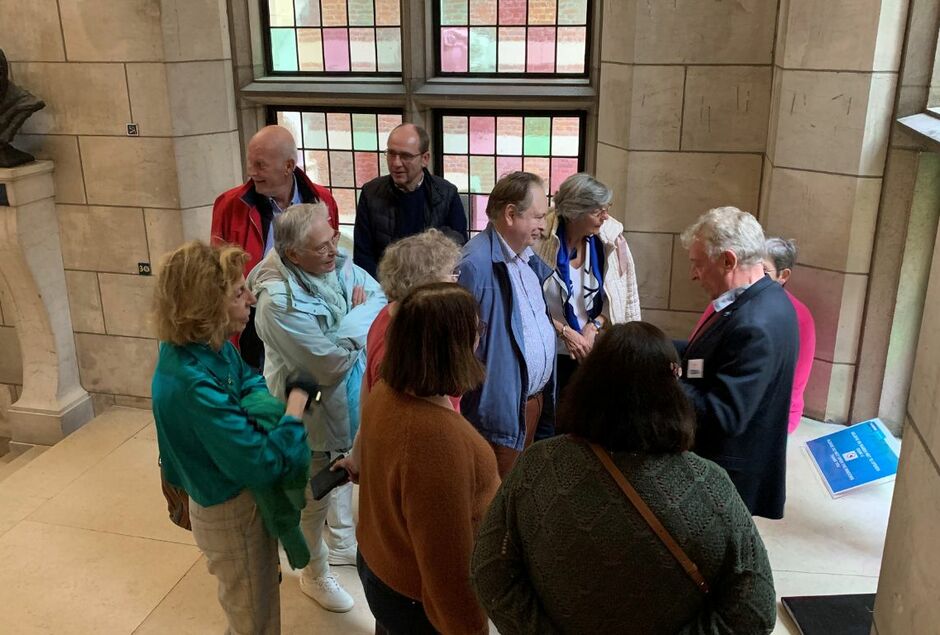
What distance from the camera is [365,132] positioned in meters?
4.60

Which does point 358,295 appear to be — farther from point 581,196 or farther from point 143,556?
point 143,556

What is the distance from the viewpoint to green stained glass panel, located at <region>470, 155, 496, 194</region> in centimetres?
450

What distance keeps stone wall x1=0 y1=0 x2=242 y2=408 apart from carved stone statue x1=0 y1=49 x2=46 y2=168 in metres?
0.16

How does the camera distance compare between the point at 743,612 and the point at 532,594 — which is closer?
the point at 743,612

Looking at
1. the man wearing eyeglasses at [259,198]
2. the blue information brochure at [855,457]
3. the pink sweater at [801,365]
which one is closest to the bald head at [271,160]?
the man wearing eyeglasses at [259,198]

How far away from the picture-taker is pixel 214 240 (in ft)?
10.5

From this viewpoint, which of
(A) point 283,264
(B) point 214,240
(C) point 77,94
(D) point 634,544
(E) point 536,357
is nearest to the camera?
(D) point 634,544

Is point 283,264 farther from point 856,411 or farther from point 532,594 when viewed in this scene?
point 856,411

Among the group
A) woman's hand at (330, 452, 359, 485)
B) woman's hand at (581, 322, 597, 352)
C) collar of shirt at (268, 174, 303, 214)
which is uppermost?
collar of shirt at (268, 174, 303, 214)

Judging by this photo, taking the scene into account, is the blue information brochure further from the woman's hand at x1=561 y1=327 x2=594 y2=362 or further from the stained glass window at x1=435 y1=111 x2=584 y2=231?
the stained glass window at x1=435 y1=111 x2=584 y2=231

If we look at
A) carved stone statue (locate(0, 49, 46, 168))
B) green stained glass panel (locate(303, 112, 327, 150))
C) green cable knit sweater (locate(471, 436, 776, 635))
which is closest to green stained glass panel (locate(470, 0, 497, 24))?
green stained glass panel (locate(303, 112, 327, 150))

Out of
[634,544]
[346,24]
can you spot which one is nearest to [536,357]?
[634,544]

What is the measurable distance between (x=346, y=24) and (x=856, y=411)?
3.36m

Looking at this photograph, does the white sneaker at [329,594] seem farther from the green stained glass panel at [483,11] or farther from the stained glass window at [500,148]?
the green stained glass panel at [483,11]
